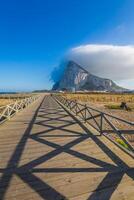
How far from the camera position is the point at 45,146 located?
6.35 meters

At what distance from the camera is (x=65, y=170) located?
4461 millimetres

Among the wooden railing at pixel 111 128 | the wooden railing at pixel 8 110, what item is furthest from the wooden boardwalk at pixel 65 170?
the wooden railing at pixel 8 110

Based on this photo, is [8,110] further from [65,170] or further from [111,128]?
[65,170]

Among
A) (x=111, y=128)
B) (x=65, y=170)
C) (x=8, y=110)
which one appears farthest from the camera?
(x=111, y=128)

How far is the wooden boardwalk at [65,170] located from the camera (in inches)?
138

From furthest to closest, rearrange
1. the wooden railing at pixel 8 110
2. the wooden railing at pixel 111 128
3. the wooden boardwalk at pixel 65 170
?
1. the wooden railing at pixel 8 110
2. the wooden railing at pixel 111 128
3. the wooden boardwalk at pixel 65 170

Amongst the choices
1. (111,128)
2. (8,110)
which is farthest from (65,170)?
(111,128)

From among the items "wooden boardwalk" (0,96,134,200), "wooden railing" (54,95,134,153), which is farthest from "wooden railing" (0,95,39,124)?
"wooden boardwalk" (0,96,134,200)

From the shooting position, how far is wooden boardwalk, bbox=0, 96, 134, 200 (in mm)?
3502

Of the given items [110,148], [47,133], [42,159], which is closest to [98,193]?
[42,159]

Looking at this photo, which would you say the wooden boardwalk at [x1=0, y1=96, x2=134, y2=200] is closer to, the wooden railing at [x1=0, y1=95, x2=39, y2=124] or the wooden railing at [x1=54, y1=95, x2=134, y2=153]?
the wooden railing at [x1=54, y1=95, x2=134, y2=153]

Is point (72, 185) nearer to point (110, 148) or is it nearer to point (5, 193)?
point (5, 193)

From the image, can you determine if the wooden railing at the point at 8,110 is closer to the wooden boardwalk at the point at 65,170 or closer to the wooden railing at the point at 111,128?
the wooden railing at the point at 111,128

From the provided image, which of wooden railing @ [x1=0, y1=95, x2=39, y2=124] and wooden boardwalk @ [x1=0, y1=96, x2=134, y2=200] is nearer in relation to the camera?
wooden boardwalk @ [x1=0, y1=96, x2=134, y2=200]
